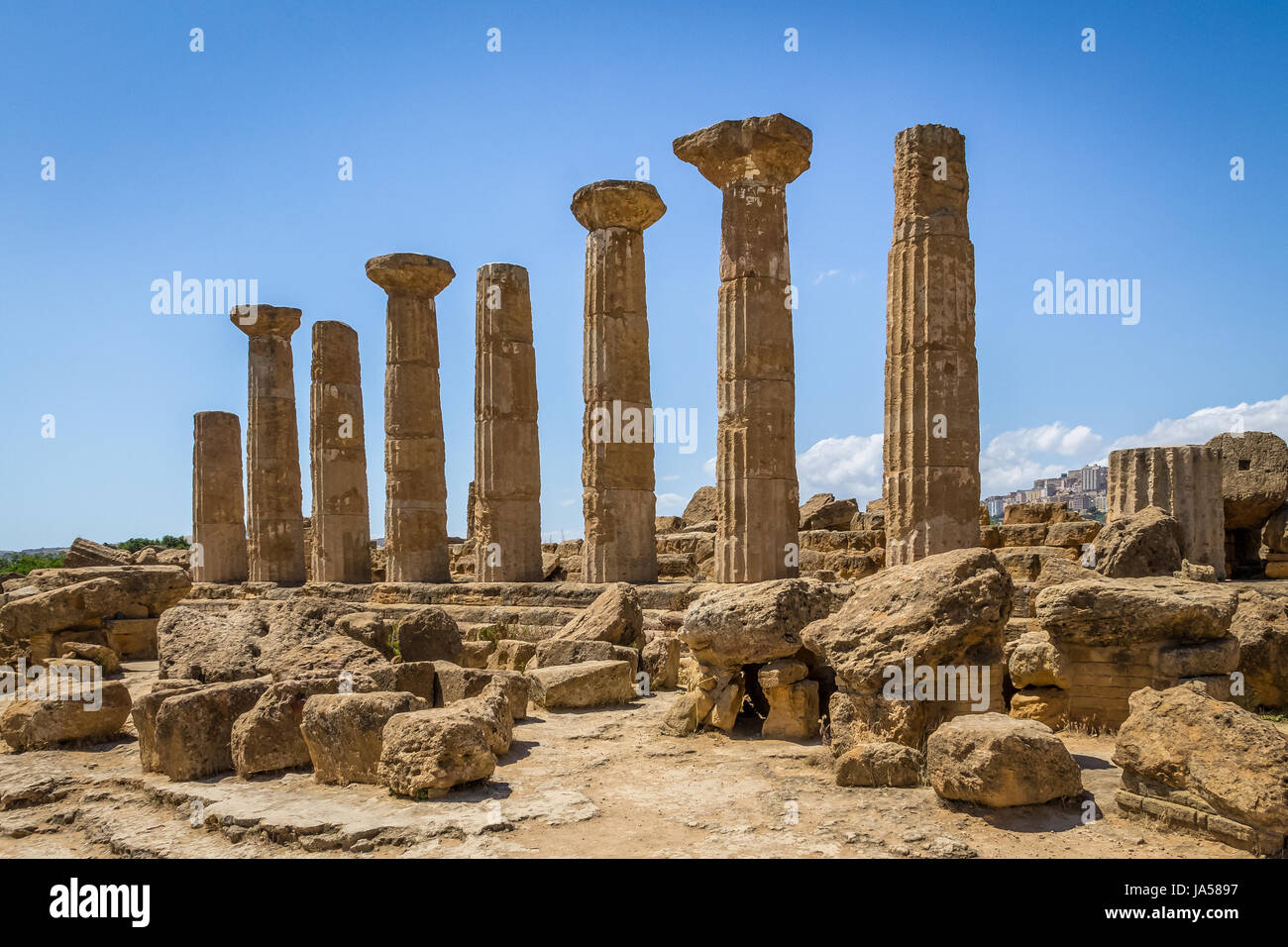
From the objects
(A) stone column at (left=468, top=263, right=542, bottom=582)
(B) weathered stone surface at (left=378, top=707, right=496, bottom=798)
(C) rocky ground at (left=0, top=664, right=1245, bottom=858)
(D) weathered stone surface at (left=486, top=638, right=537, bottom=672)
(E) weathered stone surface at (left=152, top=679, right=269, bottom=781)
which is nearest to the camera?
(C) rocky ground at (left=0, top=664, right=1245, bottom=858)

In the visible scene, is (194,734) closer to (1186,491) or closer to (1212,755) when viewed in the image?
(1212,755)

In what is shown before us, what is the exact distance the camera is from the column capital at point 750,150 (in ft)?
43.5

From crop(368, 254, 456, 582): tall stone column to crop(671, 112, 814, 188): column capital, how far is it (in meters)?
6.61

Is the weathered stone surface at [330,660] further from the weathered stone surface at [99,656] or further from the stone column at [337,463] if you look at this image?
the stone column at [337,463]

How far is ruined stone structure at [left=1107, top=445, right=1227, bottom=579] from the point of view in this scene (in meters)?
12.9

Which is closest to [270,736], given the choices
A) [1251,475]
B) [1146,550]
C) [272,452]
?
[1146,550]

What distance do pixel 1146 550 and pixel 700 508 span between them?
529 inches

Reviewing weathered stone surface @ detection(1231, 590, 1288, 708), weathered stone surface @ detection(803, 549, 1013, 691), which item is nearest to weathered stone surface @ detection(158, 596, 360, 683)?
weathered stone surface @ detection(803, 549, 1013, 691)

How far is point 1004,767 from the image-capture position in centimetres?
537

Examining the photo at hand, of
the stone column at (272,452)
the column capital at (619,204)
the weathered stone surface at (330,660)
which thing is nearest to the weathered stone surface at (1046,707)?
the weathered stone surface at (330,660)

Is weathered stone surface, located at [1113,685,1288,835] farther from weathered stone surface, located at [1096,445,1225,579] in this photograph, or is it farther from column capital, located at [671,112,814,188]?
column capital, located at [671,112,814,188]

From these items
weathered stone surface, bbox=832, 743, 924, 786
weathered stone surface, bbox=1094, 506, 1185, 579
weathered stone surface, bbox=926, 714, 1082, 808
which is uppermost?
weathered stone surface, bbox=1094, 506, 1185, 579

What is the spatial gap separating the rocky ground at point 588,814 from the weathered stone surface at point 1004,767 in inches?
3.9
